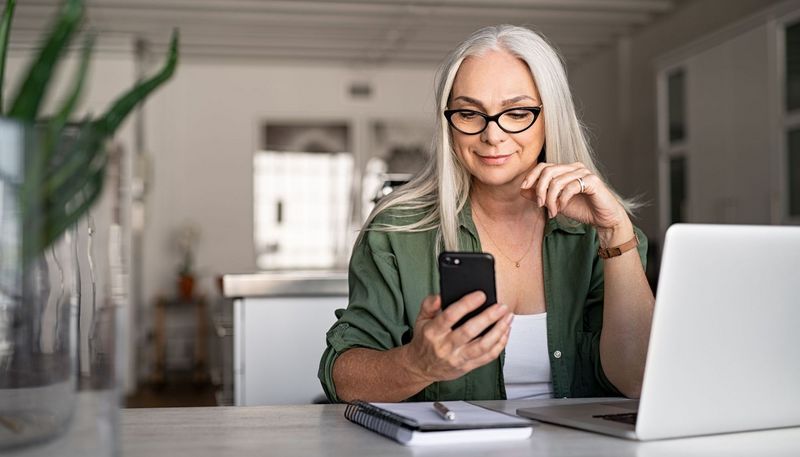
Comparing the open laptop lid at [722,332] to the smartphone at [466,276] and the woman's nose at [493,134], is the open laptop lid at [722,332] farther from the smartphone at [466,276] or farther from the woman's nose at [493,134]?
the woman's nose at [493,134]

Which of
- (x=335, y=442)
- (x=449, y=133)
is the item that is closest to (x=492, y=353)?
(x=335, y=442)

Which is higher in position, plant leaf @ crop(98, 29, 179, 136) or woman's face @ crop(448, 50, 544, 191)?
woman's face @ crop(448, 50, 544, 191)

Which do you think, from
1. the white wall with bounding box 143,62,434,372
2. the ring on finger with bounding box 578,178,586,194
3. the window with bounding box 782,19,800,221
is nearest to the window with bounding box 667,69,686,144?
the window with bounding box 782,19,800,221

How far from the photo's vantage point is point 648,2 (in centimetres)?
696

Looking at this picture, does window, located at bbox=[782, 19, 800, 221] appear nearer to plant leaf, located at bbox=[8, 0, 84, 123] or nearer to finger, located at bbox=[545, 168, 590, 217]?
finger, located at bbox=[545, 168, 590, 217]

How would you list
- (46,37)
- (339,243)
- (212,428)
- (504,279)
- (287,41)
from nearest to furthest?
(46,37) → (212,428) → (504,279) → (287,41) → (339,243)

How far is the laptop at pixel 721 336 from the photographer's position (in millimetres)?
1081

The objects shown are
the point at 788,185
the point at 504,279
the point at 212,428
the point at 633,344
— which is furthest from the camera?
the point at 788,185

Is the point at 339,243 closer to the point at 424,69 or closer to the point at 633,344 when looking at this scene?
the point at 424,69

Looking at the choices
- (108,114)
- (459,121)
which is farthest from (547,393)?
(108,114)

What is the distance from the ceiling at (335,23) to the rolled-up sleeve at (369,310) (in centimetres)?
525

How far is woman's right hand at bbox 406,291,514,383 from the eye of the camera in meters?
1.17

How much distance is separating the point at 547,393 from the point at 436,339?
0.62 meters

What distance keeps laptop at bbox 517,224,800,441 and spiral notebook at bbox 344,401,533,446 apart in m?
0.12
